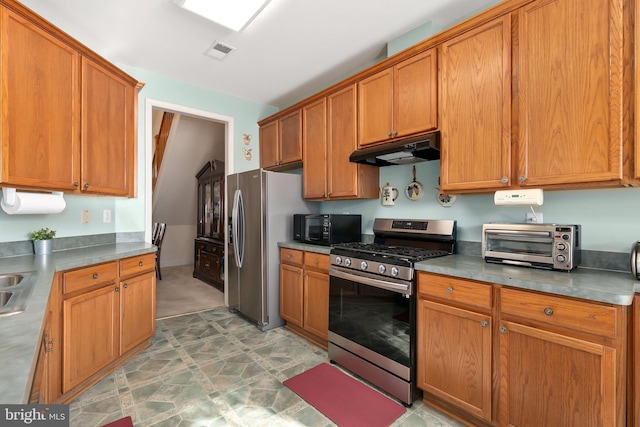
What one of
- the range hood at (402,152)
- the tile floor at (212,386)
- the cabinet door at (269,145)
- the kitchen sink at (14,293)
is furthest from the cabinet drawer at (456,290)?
the cabinet door at (269,145)

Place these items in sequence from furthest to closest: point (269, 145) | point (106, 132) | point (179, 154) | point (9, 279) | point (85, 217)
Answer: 1. point (179, 154)
2. point (269, 145)
3. point (85, 217)
4. point (106, 132)
5. point (9, 279)

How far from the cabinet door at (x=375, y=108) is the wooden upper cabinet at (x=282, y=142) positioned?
3.01ft

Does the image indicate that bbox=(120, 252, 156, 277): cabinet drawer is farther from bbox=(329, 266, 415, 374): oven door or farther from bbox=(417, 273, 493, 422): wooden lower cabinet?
bbox=(417, 273, 493, 422): wooden lower cabinet

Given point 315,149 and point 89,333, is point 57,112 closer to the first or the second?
point 89,333

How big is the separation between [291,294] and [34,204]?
216cm

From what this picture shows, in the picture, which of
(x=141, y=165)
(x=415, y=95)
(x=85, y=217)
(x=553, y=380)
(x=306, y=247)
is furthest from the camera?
(x=141, y=165)

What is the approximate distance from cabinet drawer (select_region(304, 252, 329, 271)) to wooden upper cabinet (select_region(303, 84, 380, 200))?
0.60 m

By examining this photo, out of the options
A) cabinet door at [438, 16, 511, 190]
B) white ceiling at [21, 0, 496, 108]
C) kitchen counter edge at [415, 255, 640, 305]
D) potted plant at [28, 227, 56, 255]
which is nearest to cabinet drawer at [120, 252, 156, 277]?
potted plant at [28, 227, 56, 255]

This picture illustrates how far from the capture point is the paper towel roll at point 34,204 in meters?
2.02

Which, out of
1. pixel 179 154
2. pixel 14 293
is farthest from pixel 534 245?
pixel 179 154

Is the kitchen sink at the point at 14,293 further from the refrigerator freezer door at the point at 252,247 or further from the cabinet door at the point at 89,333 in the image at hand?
the refrigerator freezer door at the point at 252,247

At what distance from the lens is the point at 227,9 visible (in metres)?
2.10

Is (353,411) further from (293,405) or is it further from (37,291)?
(37,291)

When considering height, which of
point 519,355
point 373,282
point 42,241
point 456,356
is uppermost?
point 42,241
